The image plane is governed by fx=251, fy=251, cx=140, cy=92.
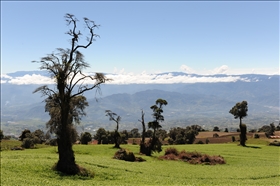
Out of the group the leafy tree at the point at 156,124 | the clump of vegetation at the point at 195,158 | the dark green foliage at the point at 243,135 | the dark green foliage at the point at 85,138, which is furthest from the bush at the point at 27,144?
the dark green foliage at the point at 243,135

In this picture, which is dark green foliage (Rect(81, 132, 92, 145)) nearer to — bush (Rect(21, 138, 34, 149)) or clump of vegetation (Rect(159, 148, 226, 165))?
bush (Rect(21, 138, 34, 149))

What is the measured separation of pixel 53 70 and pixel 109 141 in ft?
235

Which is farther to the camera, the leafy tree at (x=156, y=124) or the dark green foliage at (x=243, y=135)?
the dark green foliage at (x=243, y=135)

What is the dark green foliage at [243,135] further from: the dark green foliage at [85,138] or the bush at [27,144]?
the bush at [27,144]

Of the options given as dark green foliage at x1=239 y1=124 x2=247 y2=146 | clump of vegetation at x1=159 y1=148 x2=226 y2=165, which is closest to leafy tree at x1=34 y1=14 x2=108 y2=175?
clump of vegetation at x1=159 y1=148 x2=226 y2=165

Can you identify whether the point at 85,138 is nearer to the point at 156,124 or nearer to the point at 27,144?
the point at 27,144

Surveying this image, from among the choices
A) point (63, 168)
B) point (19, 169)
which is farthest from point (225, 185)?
point (19, 169)

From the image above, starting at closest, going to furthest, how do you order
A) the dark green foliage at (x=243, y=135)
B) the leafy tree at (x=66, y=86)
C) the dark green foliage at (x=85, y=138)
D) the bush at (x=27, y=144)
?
1. the leafy tree at (x=66, y=86)
2. the bush at (x=27, y=144)
3. the dark green foliage at (x=243, y=135)
4. the dark green foliage at (x=85, y=138)

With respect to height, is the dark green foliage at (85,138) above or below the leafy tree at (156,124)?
below

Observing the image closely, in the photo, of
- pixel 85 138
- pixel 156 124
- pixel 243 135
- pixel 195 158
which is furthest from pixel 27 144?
pixel 243 135

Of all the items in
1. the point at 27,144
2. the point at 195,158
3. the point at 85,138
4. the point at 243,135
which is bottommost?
the point at 85,138

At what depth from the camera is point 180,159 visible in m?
53.6

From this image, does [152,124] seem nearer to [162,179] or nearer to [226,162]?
[226,162]

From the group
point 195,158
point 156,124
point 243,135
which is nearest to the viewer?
point 195,158
